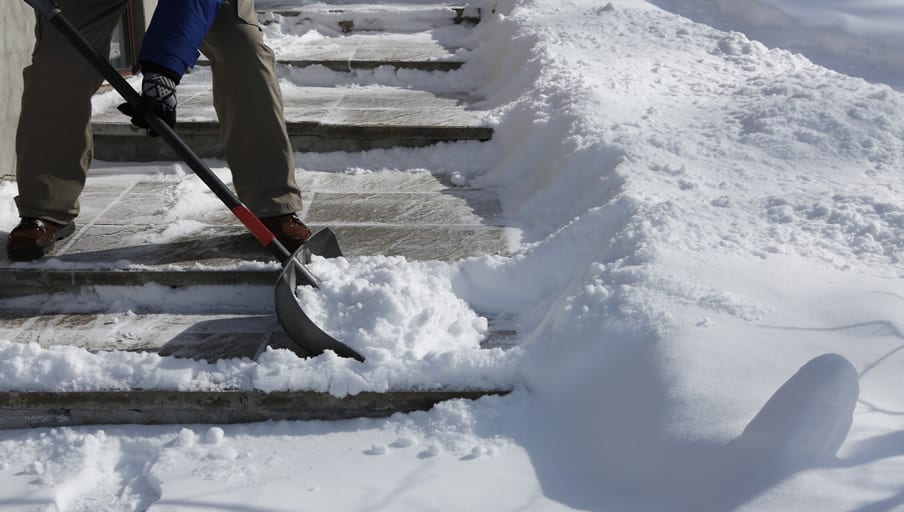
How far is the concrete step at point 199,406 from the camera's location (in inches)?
86.8

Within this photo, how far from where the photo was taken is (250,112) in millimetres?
2889

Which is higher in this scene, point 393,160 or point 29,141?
point 29,141

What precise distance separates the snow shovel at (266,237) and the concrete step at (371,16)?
11.7 feet

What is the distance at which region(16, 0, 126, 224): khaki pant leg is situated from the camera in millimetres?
2760

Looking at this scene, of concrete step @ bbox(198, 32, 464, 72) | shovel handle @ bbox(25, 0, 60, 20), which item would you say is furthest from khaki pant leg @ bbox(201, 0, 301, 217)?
concrete step @ bbox(198, 32, 464, 72)

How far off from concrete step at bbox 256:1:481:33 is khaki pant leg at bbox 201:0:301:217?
3.28 m

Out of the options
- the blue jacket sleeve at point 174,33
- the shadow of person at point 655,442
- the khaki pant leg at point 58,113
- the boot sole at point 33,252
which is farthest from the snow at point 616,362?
the blue jacket sleeve at point 174,33

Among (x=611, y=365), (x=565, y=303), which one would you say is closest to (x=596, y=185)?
(x=565, y=303)

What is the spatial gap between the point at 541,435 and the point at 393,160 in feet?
6.81

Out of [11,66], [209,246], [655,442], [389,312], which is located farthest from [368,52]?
[655,442]

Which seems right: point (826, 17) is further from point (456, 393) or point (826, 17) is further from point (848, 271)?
point (456, 393)

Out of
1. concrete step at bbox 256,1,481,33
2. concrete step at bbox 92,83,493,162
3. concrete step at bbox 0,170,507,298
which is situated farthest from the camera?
concrete step at bbox 256,1,481,33

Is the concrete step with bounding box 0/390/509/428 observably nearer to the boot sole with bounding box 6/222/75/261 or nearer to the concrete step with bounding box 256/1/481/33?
the boot sole with bounding box 6/222/75/261

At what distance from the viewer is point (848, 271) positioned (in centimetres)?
239
